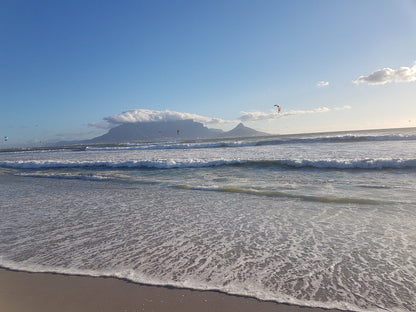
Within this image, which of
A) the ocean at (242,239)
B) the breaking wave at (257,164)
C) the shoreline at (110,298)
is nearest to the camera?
the shoreline at (110,298)

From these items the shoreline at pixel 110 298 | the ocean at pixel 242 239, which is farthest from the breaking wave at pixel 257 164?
the shoreline at pixel 110 298

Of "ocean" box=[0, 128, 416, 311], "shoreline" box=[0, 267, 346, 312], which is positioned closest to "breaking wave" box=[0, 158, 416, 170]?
"ocean" box=[0, 128, 416, 311]

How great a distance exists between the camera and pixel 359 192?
7.30 meters

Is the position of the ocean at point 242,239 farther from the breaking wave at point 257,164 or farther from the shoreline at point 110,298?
the breaking wave at point 257,164

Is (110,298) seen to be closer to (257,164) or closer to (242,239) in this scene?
(242,239)

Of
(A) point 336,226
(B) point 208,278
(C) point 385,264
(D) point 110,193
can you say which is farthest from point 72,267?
(D) point 110,193

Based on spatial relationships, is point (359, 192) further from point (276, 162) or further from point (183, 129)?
point (183, 129)

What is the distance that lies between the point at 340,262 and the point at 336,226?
154 centimetres

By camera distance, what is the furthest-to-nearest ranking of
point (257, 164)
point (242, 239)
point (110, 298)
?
point (257, 164)
point (242, 239)
point (110, 298)

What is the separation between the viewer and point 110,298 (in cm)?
260

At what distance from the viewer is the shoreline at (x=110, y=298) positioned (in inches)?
95.0

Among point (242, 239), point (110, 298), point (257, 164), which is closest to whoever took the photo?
point (110, 298)

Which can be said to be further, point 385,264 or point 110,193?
point 110,193

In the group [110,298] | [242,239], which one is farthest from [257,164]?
[110,298]
